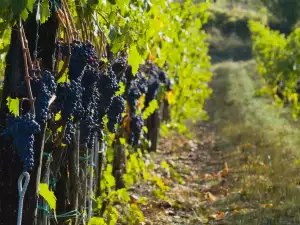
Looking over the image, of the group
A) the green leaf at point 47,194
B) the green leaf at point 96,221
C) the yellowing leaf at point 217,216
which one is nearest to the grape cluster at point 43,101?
the green leaf at point 47,194

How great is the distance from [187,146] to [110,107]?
311 inches

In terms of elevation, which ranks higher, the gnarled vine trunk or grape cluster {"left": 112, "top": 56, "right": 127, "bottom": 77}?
grape cluster {"left": 112, "top": 56, "right": 127, "bottom": 77}

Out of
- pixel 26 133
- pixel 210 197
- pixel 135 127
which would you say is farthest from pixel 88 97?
pixel 210 197

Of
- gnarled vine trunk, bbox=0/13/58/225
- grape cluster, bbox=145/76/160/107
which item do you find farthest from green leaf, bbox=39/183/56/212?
grape cluster, bbox=145/76/160/107

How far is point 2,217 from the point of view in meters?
2.95

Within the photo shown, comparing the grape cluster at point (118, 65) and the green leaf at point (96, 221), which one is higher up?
the grape cluster at point (118, 65)

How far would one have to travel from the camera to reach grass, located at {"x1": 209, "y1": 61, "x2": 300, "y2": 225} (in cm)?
567

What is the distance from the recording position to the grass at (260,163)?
18.6ft

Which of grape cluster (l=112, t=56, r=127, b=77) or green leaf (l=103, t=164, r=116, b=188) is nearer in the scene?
grape cluster (l=112, t=56, r=127, b=77)

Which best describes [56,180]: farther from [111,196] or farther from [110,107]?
[111,196]

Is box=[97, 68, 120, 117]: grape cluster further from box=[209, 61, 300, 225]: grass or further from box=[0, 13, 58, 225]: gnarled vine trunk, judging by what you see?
box=[209, 61, 300, 225]: grass

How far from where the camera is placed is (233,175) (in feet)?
25.9

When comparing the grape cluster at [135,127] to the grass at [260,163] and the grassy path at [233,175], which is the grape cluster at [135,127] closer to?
the grassy path at [233,175]

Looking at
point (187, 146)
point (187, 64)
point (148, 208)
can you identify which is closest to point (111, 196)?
point (148, 208)
